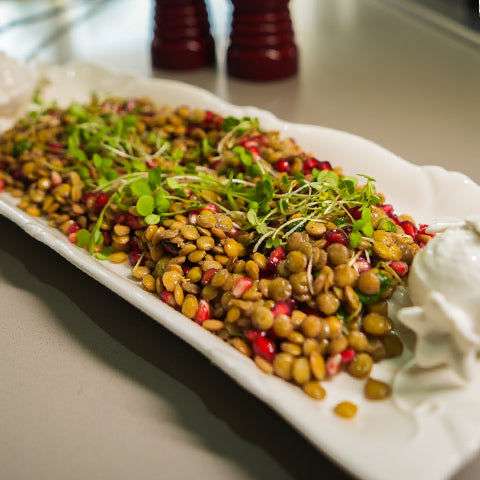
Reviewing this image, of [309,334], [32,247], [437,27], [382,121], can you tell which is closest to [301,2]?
[437,27]

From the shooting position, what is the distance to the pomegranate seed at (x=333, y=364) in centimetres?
68

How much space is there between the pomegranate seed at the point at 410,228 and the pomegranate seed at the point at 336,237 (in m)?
0.14

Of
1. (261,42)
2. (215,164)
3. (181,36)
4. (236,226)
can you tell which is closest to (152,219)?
(236,226)

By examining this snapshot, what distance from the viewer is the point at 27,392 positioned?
2.51ft

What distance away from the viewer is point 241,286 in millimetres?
753

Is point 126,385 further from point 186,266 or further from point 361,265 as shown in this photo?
point 361,265

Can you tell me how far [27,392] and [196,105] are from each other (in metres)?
0.83

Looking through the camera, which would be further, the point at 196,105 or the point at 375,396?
the point at 196,105

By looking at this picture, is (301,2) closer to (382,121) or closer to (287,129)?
(382,121)

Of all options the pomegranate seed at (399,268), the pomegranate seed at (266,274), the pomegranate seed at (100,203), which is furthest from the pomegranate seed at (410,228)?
the pomegranate seed at (100,203)

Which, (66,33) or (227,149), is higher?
(227,149)

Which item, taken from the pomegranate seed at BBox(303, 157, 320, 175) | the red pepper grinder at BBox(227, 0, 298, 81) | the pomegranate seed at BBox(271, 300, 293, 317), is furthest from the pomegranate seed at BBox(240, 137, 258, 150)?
the red pepper grinder at BBox(227, 0, 298, 81)

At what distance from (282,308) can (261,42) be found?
50.1 inches

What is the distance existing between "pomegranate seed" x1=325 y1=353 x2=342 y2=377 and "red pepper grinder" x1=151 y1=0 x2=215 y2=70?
4.93ft
